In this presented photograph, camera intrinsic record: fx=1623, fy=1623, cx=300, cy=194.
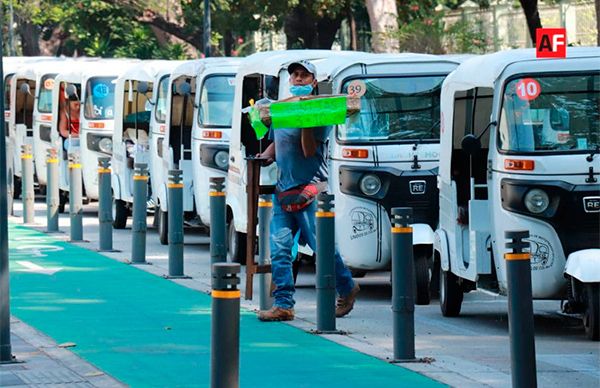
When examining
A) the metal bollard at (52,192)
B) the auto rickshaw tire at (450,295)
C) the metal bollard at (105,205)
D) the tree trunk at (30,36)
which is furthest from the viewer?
the tree trunk at (30,36)

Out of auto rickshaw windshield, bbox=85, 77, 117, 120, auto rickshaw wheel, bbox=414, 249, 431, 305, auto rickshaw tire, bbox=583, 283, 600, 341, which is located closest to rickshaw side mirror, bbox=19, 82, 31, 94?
auto rickshaw windshield, bbox=85, 77, 117, 120

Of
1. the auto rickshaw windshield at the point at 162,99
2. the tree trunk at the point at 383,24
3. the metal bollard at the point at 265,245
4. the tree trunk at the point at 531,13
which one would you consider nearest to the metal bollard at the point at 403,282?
the metal bollard at the point at 265,245

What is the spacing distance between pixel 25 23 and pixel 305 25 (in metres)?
20.6

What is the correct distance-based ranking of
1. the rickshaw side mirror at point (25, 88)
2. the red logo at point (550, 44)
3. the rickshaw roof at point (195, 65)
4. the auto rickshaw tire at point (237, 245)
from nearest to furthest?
1. the red logo at point (550, 44)
2. the auto rickshaw tire at point (237, 245)
3. the rickshaw roof at point (195, 65)
4. the rickshaw side mirror at point (25, 88)

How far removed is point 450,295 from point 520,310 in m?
4.90

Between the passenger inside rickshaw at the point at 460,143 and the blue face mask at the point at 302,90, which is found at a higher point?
the blue face mask at the point at 302,90

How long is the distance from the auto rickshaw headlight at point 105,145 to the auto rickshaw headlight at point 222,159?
604 centimetres

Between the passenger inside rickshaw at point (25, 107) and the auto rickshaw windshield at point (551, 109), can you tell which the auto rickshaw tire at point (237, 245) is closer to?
the auto rickshaw windshield at point (551, 109)

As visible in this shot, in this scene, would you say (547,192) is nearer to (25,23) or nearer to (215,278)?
(215,278)

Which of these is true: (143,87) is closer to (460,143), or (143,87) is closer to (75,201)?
(75,201)

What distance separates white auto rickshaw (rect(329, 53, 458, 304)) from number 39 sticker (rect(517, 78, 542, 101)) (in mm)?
2335

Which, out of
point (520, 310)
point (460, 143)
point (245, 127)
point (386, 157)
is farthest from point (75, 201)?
point (520, 310)

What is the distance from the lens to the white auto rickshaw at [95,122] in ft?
81.1

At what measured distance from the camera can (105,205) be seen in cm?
1917
